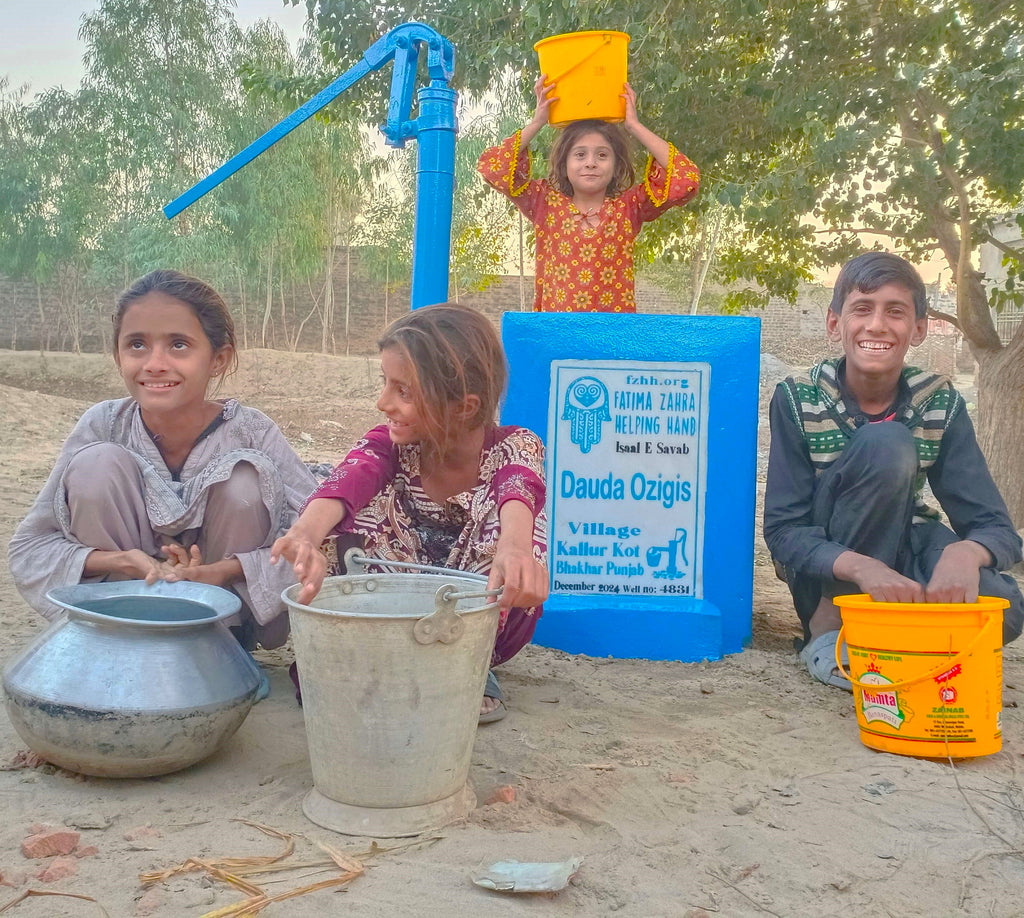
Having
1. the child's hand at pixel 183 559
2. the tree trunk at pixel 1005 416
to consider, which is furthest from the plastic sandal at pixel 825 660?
the tree trunk at pixel 1005 416

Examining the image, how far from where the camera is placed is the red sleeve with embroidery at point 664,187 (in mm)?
3381

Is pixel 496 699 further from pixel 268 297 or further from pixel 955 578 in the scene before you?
pixel 268 297

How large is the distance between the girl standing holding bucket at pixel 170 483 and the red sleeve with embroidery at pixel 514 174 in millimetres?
1414

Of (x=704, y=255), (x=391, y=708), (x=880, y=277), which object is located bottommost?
(x=391, y=708)

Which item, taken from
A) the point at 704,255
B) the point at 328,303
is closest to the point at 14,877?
the point at 704,255

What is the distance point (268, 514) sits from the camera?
7.58 ft

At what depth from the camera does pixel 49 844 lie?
Answer: 1.53m

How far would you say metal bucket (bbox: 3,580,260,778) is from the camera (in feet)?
5.63

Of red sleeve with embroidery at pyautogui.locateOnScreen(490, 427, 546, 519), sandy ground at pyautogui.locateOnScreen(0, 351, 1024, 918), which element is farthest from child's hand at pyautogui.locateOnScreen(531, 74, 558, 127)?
sandy ground at pyautogui.locateOnScreen(0, 351, 1024, 918)

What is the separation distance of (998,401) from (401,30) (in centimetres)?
325

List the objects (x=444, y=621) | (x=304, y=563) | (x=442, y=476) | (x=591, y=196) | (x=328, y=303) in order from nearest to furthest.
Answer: (x=444, y=621) → (x=304, y=563) → (x=442, y=476) → (x=591, y=196) → (x=328, y=303)

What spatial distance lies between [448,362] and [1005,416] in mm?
3636

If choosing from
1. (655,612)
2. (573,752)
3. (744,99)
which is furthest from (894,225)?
(573,752)

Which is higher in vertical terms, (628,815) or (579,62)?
(579,62)
